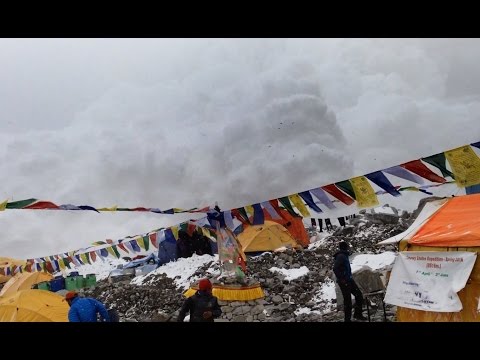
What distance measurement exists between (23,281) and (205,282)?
14.5 metres

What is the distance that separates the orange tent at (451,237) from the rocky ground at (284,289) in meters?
1.98

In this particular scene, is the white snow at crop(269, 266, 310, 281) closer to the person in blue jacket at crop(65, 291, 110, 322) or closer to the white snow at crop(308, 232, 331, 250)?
the white snow at crop(308, 232, 331, 250)

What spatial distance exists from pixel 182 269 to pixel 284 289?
5.53 metres

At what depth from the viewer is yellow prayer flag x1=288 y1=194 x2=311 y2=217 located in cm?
800

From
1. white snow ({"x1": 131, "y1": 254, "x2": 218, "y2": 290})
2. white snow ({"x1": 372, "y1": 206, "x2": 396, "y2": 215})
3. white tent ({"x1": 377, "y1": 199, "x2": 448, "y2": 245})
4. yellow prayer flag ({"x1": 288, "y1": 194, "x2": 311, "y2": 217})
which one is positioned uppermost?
yellow prayer flag ({"x1": 288, "y1": 194, "x2": 311, "y2": 217})

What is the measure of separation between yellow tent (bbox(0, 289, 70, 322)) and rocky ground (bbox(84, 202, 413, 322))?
1995mm

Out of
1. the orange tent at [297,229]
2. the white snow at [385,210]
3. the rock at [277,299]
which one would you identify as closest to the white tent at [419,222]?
the rock at [277,299]

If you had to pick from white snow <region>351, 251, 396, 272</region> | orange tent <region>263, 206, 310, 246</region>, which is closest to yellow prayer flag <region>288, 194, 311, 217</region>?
white snow <region>351, 251, 396, 272</region>

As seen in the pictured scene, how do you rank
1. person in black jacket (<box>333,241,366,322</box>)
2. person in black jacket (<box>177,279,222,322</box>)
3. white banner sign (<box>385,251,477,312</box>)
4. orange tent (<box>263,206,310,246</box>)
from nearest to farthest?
white banner sign (<box>385,251,477,312</box>) < person in black jacket (<box>177,279,222,322</box>) < person in black jacket (<box>333,241,366,322</box>) < orange tent (<box>263,206,310,246</box>)

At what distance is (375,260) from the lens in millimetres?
10992

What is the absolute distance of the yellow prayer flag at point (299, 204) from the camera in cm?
800
